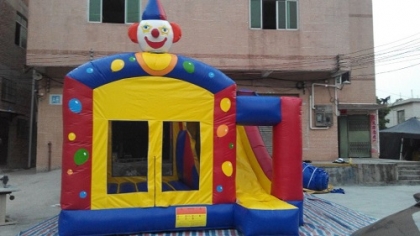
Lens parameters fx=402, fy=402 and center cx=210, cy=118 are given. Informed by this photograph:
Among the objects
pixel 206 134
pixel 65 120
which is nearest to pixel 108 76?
pixel 65 120

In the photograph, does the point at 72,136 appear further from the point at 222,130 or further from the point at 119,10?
the point at 119,10

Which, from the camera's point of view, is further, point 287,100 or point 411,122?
point 411,122

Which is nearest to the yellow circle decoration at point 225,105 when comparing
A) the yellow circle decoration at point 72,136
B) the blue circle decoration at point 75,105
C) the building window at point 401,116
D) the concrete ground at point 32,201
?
the blue circle decoration at point 75,105

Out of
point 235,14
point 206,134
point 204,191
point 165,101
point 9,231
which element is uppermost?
point 235,14

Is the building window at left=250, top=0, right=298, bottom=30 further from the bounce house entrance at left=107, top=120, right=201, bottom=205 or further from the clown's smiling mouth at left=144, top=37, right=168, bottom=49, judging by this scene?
the clown's smiling mouth at left=144, top=37, right=168, bottom=49

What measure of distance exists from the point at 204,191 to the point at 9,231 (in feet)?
10.8

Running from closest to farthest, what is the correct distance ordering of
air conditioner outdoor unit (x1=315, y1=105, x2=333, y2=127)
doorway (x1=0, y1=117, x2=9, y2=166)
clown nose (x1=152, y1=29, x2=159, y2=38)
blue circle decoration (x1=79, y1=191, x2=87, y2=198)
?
blue circle decoration (x1=79, y1=191, x2=87, y2=198), clown nose (x1=152, y1=29, x2=159, y2=38), air conditioner outdoor unit (x1=315, y1=105, x2=333, y2=127), doorway (x1=0, y1=117, x2=9, y2=166)

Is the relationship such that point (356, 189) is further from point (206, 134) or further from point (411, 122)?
point (411, 122)

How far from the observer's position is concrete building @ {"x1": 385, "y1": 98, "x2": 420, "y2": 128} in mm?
27141

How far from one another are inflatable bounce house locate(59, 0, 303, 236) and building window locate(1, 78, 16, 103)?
11.3m

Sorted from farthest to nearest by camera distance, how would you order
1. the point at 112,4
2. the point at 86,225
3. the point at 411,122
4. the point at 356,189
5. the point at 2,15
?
the point at 411,122 < the point at 2,15 < the point at 112,4 < the point at 356,189 < the point at 86,225

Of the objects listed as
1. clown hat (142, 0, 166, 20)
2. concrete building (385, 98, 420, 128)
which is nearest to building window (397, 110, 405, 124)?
concrete building (385, 98, 420, 128)

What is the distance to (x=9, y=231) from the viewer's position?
6.59 meters

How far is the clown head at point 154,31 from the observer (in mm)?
6387
